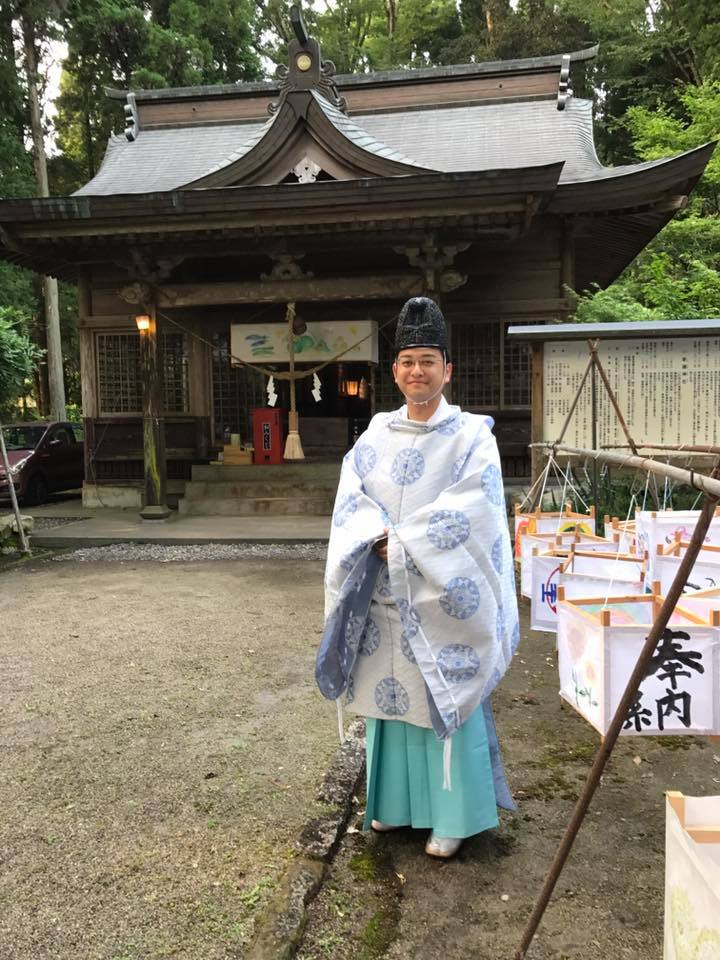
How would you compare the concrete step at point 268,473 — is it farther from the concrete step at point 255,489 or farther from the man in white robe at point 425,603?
the man in white robe at point 425,603

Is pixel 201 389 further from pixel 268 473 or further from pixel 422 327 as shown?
pixel 422 327

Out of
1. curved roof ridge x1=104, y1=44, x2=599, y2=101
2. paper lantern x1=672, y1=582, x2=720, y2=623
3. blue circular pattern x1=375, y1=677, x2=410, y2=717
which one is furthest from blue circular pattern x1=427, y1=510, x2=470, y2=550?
curved roof ridge x1=104, y1=44, x2=599, y2=101

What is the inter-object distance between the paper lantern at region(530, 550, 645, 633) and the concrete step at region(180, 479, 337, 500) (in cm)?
753

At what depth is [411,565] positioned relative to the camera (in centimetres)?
239

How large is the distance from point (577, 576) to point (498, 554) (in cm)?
144

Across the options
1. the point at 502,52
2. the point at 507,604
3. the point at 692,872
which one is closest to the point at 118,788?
the point at 507,604

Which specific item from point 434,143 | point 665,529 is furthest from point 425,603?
point 434,143

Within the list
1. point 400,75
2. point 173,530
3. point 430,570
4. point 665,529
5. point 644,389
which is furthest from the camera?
point 400,75

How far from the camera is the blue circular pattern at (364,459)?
2.64m

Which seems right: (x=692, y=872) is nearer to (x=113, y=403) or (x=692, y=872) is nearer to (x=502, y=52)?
(x=113, y=403)

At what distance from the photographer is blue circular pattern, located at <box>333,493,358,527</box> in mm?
2547

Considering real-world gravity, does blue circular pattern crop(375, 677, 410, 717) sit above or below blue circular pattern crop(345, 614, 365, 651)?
below

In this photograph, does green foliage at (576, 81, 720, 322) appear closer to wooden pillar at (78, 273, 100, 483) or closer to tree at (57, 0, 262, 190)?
wooden pillar at (78, 273, 100, 483)

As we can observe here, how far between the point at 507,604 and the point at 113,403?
12.2 meters
